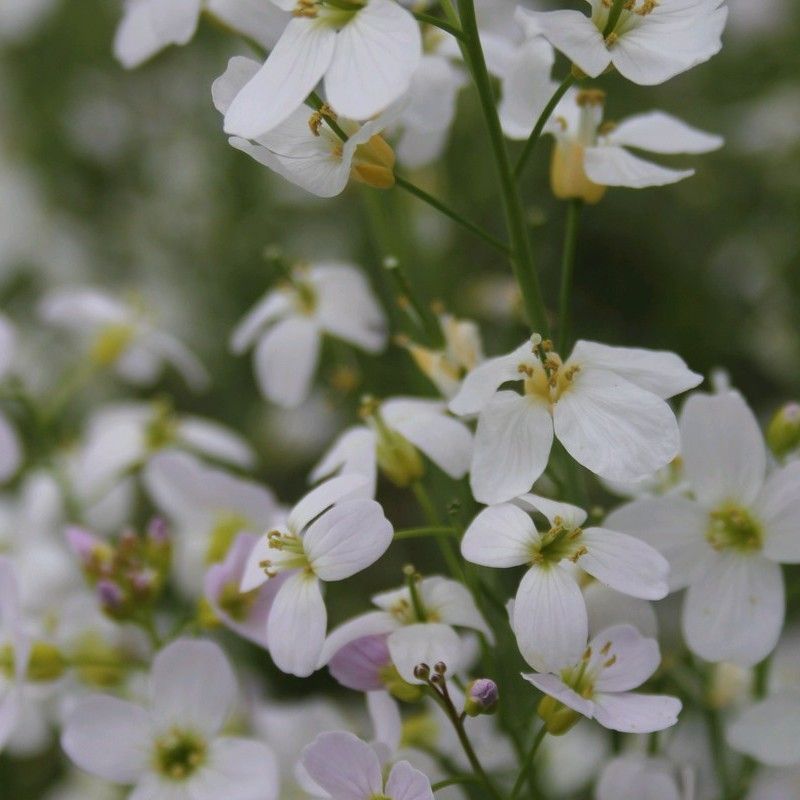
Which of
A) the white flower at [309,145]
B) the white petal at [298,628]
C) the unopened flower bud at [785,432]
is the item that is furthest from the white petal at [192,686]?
the unopened flower bud at [785,432]

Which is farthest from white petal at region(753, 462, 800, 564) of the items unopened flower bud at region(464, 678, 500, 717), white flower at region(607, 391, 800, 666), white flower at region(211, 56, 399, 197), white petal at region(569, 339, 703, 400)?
white flower at region(211, 56, 399, 197)

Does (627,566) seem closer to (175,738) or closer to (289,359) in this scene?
(175,738)

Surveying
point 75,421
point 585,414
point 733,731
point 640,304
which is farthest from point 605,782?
point 75,421

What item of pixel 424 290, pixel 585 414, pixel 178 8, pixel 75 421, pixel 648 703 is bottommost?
pixel 75 421

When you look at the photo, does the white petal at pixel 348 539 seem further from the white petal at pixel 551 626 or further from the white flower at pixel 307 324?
the white flower at pixel 307 324

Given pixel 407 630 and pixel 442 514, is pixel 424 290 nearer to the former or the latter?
pixel 442 514
